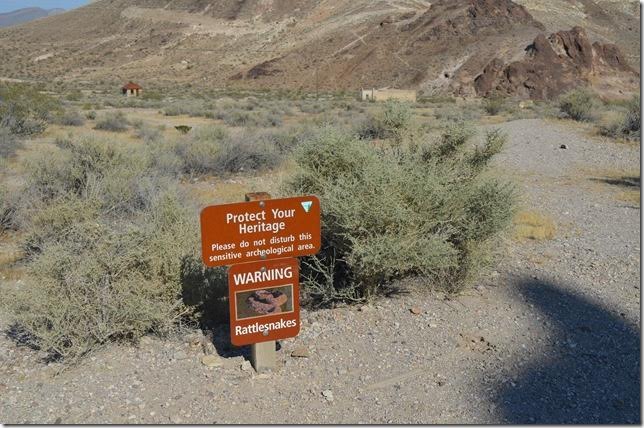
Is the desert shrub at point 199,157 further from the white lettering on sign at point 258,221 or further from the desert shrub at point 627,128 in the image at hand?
the desert shrub at point 627,128

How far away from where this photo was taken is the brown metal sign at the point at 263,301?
4965mm

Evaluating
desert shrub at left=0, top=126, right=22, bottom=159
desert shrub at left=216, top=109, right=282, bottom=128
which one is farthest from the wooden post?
desert shrub at left=216, top=109, right=282, bottom=128

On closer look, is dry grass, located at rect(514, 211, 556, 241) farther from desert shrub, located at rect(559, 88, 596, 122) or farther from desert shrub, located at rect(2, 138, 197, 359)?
desert shrub, located at rect(559, 88, 596, 122)

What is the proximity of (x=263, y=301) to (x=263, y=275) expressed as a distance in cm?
23

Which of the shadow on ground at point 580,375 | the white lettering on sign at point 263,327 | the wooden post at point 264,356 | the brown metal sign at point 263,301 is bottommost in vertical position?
the shadow on ground at point 580,375

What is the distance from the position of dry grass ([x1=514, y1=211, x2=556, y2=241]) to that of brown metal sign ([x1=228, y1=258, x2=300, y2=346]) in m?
4.46

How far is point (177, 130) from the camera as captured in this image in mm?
23891

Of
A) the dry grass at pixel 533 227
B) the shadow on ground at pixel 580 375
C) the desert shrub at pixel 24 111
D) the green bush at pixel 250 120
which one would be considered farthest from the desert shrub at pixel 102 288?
the green bush at pixel 250 120

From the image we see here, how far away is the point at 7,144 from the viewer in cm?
1564

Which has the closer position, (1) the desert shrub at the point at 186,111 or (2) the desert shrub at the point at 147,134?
(2) the desert shrub at the point at 147,134

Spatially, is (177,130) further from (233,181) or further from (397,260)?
(397,260)

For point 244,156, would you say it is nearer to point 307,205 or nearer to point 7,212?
point 7,212

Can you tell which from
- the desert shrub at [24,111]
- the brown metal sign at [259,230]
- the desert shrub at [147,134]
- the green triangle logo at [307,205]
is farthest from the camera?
the desert shrub at [147,134]

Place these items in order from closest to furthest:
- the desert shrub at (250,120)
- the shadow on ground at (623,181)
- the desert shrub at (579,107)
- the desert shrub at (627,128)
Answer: the shadow on ground at (623,181) < the desert shrub at (627,128) < the desert shrub at (579,107) < the desert shrub at (250,120)
